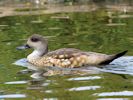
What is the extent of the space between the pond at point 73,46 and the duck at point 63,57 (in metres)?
0.25

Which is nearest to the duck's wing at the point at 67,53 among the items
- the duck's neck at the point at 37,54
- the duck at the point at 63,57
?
the duck at the point at 63,57

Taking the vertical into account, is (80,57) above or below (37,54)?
above

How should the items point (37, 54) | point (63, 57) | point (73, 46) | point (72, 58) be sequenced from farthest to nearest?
point (73, 46) < point (37, 54) < point (63, 57) < point (72, 58)

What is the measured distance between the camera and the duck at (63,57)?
1211 centimetres

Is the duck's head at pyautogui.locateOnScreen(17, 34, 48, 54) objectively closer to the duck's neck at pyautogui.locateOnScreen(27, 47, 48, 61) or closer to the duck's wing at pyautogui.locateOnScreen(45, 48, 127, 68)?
the duck's neck at pyautogui.locateOnScreen(27, 47, 48, 61)

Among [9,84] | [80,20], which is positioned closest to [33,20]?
[80,20]

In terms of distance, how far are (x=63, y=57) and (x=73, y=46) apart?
5.94ft

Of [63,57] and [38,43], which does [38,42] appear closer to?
[38,43]

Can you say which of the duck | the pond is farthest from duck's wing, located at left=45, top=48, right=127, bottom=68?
the pond

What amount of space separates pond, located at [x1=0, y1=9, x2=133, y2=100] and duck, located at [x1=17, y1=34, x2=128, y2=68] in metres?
0.25

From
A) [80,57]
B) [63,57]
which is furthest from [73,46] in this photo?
[80,57]

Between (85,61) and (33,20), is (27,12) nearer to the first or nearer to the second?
(33,20)

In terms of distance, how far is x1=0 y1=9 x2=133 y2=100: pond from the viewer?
970 cm

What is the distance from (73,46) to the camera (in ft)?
46.8
